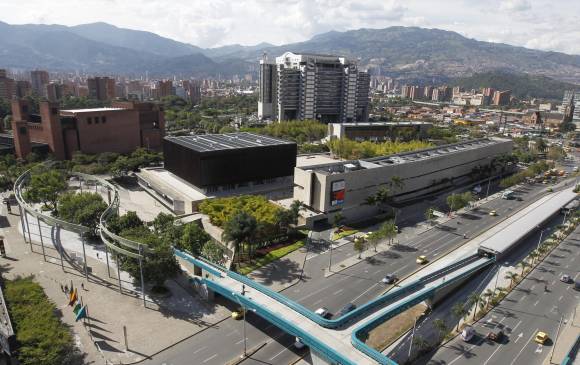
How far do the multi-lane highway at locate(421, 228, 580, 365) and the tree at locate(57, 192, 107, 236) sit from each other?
59867mm

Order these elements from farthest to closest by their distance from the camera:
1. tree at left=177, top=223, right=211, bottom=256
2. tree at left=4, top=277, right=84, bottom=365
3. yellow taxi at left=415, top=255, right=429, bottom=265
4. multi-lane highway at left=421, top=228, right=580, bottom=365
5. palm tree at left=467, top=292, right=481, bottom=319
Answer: yellow taxi at left=415, top=255, right=429, bottom=265
tree at left=177, top=223, right=211, bottom=256
palm tree at left=467, top=292, right=481, bottom=319
multi-lane highway at left=421, top=228, right=580, bottom=365
tree at left=4, top=277, right=84, bottom=365

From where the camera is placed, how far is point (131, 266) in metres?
53.3

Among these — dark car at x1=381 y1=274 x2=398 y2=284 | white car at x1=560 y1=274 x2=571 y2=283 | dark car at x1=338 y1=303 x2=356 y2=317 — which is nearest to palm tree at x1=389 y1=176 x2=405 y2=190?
dark car at x1=381 y1=274 x2=398 y2=284

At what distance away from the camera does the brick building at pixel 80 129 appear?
115 m

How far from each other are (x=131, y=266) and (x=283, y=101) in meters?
156

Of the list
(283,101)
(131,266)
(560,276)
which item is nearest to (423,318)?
(560,276)

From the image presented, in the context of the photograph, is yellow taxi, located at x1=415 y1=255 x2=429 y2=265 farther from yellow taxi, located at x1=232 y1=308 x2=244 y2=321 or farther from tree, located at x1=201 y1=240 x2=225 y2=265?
tree, located at x1=201 y1=240 x2=225 y2=265

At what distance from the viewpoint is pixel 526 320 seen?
52.8 meters

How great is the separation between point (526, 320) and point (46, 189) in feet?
302

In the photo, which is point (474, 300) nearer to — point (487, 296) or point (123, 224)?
point (487, 296)

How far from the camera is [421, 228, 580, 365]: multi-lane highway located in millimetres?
45312

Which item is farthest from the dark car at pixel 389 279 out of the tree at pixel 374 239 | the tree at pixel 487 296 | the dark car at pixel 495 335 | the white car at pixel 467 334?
the dark car at pixel 495 335

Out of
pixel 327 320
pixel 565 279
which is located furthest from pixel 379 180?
pixel 327 320

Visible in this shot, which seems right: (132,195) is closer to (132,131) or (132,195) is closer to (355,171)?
(132,131)
